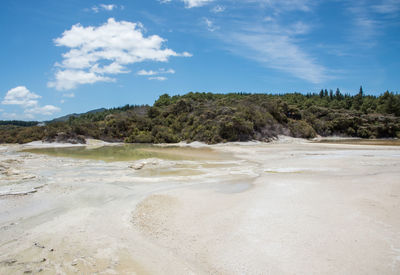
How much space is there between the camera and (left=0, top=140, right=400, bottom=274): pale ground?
4.69 metres

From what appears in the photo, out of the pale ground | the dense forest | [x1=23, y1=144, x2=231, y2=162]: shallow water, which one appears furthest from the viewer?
the dense forest

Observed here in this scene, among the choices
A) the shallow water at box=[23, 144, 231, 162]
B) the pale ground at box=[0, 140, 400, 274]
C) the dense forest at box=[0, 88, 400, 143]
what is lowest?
the pale ground at box=[0, 140, 400, 274]

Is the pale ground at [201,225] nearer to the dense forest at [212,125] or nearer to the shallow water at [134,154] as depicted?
the shallow water at [134,154]

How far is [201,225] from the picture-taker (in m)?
6.46

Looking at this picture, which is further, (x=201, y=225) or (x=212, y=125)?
(x=212, y=125)

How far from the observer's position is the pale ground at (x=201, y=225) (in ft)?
15.4

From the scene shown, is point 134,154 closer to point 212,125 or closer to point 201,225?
point 212,125

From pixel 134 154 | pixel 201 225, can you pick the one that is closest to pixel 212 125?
pixel 134 154

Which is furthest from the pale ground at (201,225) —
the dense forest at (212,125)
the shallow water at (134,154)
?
the dense forest at (212,125)

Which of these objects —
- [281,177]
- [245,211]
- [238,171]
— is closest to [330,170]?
[281,177]

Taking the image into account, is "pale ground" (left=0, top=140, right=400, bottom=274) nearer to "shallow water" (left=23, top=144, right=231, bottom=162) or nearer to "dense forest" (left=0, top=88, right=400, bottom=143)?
"shallow water" (left=23, top=144, right=231, bottom=162)

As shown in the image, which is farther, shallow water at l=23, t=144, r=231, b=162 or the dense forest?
the dense forest

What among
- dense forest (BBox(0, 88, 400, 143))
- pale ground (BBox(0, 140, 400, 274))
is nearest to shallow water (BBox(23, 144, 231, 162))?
pale ground (BBox(0, 140, 400, 274))

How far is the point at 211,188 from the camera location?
34.1 ft
